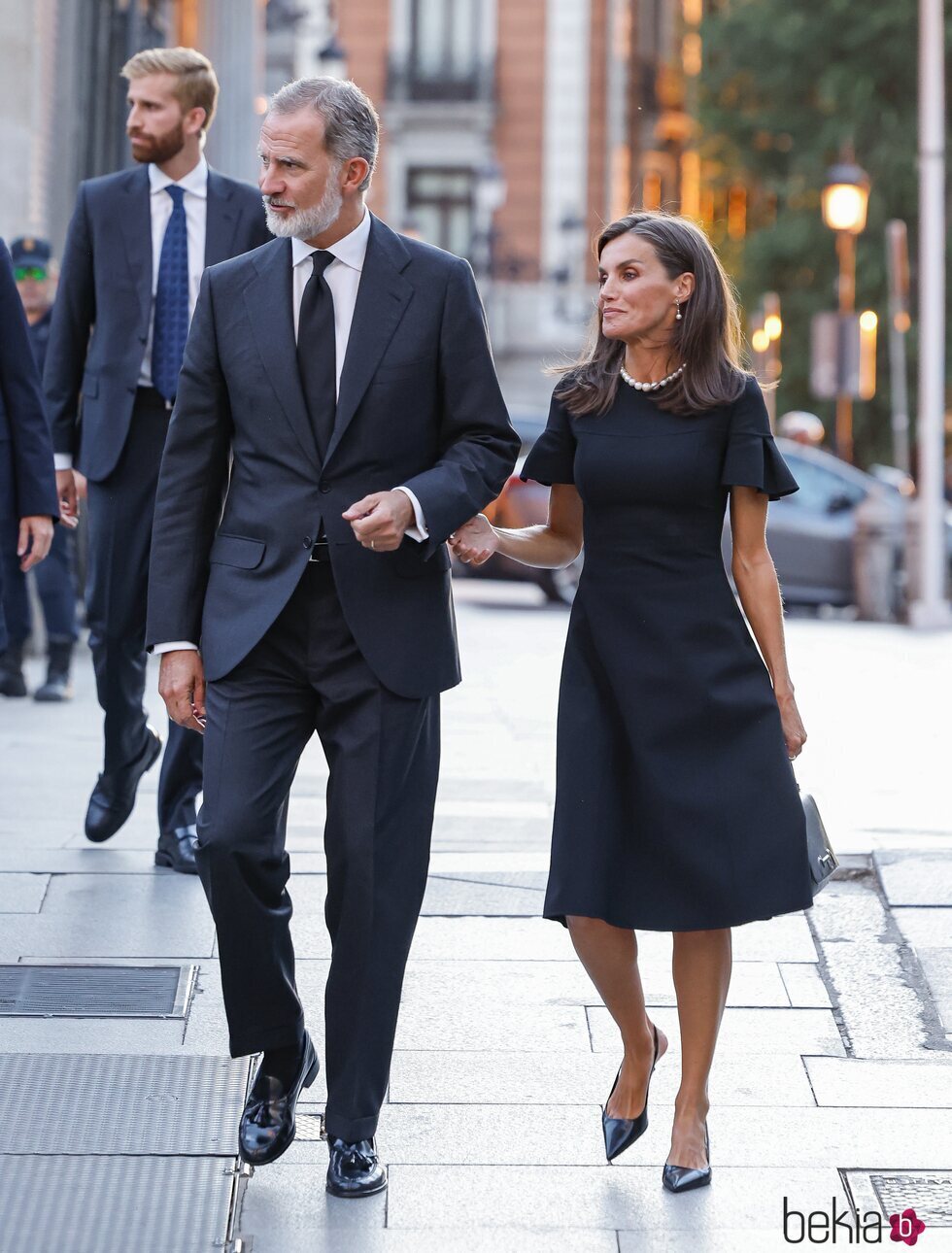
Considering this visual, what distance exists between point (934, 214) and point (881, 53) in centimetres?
1593

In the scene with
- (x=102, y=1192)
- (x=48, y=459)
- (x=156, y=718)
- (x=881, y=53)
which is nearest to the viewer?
(x=102, y=1192)

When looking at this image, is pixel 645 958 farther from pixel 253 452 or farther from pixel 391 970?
pixel 253 452

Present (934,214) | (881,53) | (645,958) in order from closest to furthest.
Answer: (645,958)
(934,214)
(881,53)

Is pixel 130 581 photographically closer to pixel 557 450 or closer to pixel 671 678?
pixel 557 450

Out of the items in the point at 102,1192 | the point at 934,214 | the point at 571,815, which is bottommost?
the point at 102,1192

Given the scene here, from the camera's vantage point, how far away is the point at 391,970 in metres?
4.11

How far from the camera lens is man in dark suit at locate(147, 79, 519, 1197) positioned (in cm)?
404

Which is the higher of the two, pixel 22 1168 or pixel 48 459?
pixel 48 459

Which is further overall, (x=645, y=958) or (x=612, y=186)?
(x=612, y=186)

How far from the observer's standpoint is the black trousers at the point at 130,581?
6.21 meters

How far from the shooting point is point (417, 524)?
396 centimetres

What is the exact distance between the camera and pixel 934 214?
788 inches

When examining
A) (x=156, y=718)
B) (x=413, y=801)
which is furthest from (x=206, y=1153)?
(x=156, y=718)

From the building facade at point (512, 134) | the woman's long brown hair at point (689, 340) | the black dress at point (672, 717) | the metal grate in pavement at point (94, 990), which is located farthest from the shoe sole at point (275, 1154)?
the building facade at point (512, 134)
